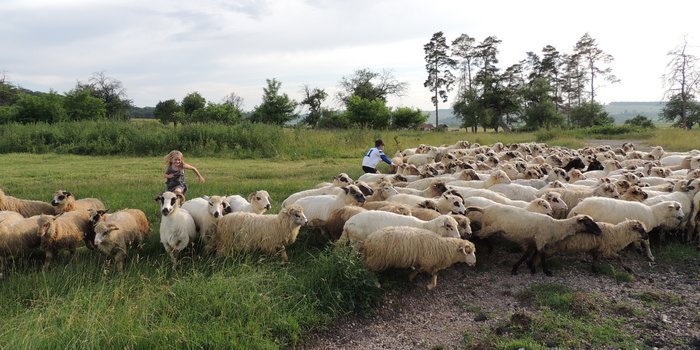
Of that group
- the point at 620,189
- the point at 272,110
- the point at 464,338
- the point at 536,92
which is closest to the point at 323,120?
the point at 272,110

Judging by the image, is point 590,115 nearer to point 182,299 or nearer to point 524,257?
point 524,257

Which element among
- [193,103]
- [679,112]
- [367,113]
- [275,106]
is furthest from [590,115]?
[193,103]

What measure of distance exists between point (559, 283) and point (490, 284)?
0.94 metres

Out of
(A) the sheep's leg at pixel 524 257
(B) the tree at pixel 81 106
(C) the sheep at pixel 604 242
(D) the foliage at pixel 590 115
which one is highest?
(B) the tree at pixel 81 106

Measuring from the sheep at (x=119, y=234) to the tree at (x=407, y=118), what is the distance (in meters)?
54.1

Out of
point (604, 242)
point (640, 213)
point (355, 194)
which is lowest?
point (604, 242)

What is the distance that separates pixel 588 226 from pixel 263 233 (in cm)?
491

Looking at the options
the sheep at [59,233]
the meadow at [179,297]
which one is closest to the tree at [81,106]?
the meadow at [179,297]

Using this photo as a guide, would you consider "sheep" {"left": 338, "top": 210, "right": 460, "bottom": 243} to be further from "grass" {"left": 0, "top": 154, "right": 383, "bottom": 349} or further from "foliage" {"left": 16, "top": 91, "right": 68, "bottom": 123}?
"foliage" {"left": 16, "top": 91, "right": 68, "bottom": 123}

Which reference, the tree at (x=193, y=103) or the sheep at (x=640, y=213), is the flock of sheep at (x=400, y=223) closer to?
the sheep at (x=640, y=213)

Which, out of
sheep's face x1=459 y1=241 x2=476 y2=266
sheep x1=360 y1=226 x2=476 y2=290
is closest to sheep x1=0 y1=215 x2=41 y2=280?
sheep x1=360 y1=226 x2=476 y2=290

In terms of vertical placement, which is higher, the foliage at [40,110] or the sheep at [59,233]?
the foliage at [40,110]

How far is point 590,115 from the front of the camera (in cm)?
5369

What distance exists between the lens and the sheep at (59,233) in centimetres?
727
